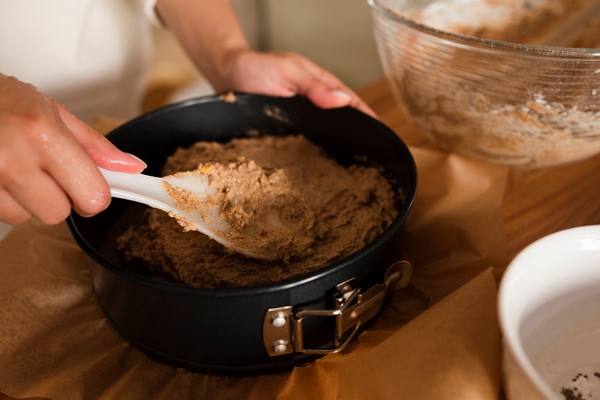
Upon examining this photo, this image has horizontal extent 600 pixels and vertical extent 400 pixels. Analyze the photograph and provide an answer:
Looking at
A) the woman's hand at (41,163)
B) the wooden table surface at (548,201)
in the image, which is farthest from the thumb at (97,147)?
the wooden table surface at (548,201)

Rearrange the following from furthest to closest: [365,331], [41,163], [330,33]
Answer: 1. [330,33]
2. [365,331]
3. [41,163]

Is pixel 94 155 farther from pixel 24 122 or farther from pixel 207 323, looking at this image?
pixel 207 323

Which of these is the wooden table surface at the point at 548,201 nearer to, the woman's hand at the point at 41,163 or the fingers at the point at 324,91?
the fingers at the point at 324,91

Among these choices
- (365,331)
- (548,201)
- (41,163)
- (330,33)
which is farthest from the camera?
(330,33)

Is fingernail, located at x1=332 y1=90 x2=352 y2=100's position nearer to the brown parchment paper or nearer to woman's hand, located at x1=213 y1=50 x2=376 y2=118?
woman's hand, located at x1=213 y1=50 x2=376 y2=118

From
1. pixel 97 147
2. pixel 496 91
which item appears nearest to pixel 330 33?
pixel 496 91

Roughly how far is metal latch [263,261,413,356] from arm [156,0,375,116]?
11.3 inches

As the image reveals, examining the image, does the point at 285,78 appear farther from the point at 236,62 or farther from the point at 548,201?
the point at 548,201

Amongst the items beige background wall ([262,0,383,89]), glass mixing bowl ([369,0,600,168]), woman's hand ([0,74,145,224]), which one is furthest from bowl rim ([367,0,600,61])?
beige background wall ([262,0,383,89])

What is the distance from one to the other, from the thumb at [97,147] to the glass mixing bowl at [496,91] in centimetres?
35

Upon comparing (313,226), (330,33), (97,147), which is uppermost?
(97,147)

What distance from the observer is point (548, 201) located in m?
0.69

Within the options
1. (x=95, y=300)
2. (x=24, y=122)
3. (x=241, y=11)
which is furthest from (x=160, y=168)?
(x=241, y=11)

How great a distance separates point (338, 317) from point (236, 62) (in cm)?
44
